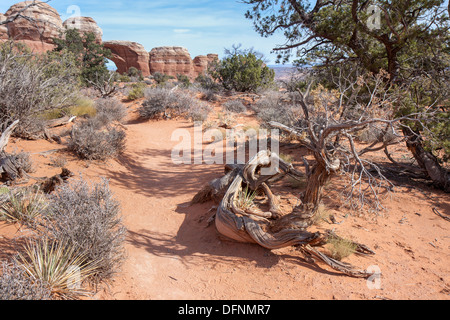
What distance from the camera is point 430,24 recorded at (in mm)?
4992

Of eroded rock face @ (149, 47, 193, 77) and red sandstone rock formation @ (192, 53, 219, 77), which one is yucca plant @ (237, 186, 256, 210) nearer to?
eroded rock face @ (149, 47, 193, 77)

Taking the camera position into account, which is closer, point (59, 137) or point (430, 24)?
point (430, 24)

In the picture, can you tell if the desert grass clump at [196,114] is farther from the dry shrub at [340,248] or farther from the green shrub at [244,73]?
the dry shrub at [340,248]

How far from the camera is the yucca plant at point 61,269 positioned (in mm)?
2498

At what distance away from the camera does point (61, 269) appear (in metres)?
2.58

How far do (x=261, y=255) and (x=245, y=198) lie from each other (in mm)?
1251

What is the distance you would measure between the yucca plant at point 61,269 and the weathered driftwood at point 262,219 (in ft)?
6.20

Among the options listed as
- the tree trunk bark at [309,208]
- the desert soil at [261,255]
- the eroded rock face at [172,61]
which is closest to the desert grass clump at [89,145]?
the desert soil at [261,255]

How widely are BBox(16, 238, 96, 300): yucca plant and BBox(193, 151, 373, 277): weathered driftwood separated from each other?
1.89 meters
